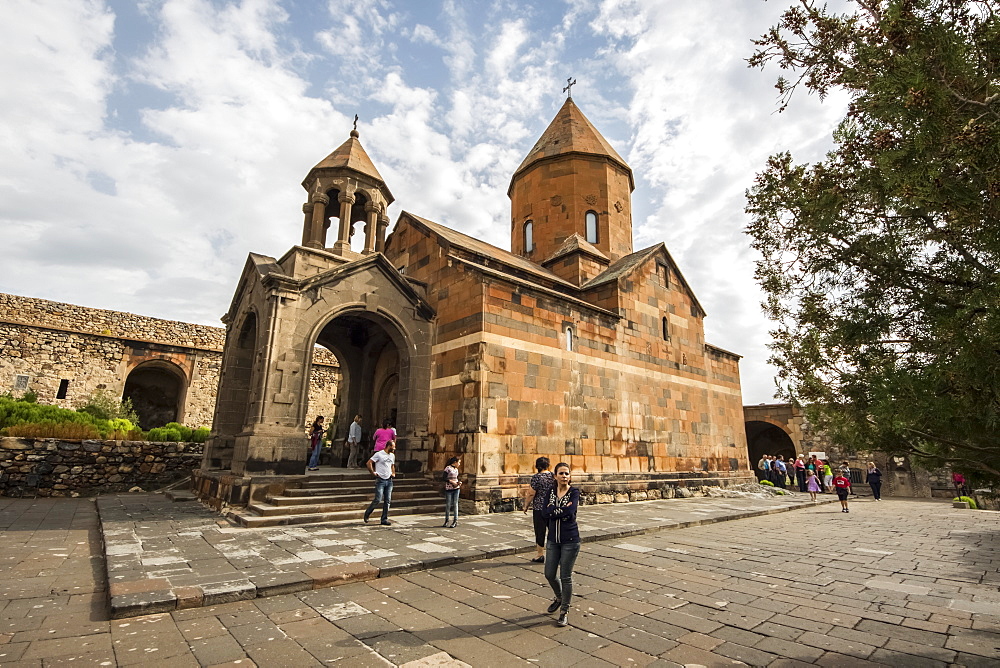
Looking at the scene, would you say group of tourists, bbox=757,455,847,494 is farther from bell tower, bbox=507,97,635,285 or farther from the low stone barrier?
the low stone barrier

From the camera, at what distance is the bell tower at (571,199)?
1761 cm

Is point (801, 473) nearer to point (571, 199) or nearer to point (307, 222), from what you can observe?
point (571, 199)

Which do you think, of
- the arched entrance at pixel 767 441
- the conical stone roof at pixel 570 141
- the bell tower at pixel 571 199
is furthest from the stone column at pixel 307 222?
the arched entrance at pixel 767 441

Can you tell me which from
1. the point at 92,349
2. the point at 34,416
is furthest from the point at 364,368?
the point at 92,349

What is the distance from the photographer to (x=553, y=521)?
13.4 ft

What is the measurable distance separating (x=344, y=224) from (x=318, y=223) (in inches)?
27.3

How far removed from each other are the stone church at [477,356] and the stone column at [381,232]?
5 centimetres

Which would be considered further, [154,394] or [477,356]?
[154,394]

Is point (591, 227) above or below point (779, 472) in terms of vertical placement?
above

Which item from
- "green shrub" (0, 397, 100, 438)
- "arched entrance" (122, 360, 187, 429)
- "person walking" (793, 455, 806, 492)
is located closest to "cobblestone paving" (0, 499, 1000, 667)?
"green shrub" (0, 397, 100, 438)

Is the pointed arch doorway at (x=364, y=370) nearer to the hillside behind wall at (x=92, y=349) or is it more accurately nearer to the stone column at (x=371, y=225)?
the stone column at (x=371, y=225)

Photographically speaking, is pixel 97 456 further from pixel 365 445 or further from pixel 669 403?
pixel 669 403

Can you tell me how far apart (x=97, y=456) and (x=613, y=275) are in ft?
49.0

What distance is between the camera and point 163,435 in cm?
1481
